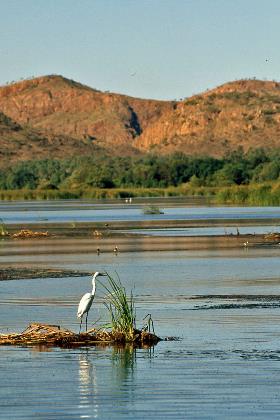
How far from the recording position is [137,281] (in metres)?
26.6

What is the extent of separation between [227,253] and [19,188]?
8823cm

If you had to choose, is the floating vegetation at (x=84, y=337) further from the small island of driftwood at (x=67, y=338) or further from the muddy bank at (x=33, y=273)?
the muddy bank at (x=33, y=273)

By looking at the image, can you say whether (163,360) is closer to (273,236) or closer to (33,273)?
(33,273)

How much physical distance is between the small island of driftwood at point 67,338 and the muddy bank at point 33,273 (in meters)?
10.5

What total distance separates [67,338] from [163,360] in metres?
1.86

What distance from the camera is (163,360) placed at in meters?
15.8

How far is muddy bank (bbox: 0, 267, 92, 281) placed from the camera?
93.1 feet

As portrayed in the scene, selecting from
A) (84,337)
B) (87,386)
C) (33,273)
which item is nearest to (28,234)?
(33,273)

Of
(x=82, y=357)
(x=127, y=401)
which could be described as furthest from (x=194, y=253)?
(x=127, y=401)

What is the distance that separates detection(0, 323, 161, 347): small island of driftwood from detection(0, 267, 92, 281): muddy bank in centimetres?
1051

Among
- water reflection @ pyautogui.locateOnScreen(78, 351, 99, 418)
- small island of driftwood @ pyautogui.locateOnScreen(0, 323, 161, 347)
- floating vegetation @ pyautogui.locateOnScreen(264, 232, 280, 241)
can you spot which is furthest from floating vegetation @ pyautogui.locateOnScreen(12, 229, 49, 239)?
water reflection @ pyautogui.locateOnScreen(78, 351, 99, 418)

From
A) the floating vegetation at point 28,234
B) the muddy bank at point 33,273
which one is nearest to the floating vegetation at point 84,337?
the muddy bank at point 33,273

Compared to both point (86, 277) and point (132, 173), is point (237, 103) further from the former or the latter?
point (86, 277)

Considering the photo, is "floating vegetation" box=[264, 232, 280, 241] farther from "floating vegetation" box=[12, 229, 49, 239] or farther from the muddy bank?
the muddy bank
